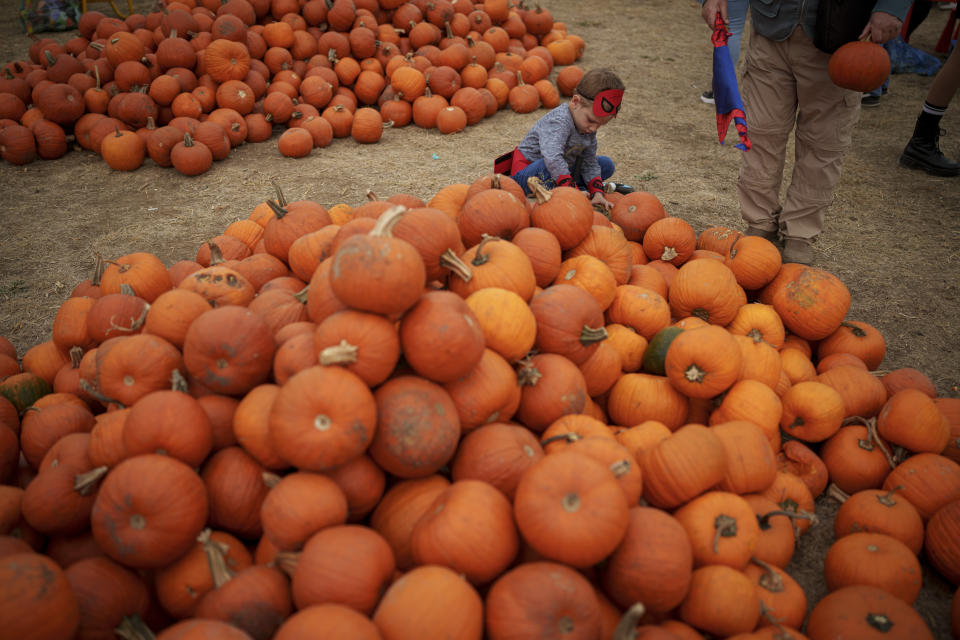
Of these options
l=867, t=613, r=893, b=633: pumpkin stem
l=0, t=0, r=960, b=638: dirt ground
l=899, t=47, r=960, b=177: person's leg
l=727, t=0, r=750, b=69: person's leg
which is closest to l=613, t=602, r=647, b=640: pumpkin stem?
l=867, t=613, r=893, b=633: pumpkin stem

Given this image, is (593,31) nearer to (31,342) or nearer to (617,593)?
(31,342)

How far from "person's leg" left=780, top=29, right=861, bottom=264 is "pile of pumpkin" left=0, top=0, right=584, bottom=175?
430 centimetres

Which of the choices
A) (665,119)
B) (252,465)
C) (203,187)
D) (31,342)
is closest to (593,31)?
(665,119)

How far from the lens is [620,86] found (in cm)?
484

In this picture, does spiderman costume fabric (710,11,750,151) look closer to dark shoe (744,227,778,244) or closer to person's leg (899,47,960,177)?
dark shoe (744,227,778,244)

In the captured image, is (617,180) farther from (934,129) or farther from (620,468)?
(620,468)

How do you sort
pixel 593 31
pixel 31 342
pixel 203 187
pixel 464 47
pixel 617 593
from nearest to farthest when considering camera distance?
pixel 617 593
pixel 31 342
pixel 203 187
pixel 464 47
pixel 593 31

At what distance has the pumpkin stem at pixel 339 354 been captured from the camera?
1.96 meters

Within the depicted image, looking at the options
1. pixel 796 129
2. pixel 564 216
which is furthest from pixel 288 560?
pixel 796 129

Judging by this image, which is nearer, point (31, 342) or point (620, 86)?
point (31, 342)

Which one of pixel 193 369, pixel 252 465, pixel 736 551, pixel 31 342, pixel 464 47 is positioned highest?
pixel 464 47

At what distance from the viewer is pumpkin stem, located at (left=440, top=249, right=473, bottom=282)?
2572 mm

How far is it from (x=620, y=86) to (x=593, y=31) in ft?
24.5

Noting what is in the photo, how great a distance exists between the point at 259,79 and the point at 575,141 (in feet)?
14.9
